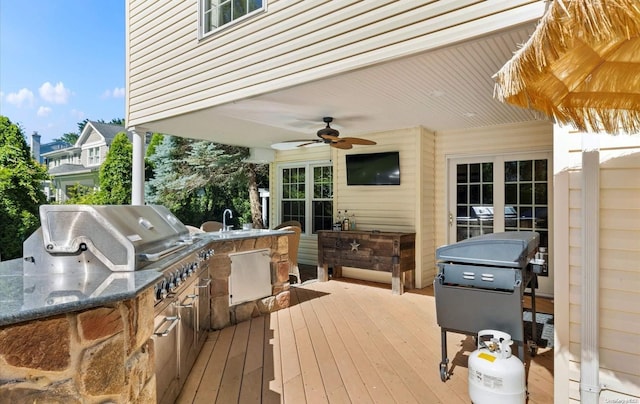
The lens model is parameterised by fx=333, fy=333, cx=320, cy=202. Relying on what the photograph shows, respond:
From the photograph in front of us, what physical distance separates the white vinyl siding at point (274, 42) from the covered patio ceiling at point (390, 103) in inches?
4.9

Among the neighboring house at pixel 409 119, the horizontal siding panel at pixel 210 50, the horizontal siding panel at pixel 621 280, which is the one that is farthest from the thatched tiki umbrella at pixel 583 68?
the horizontal siding panel at pixel 210 50

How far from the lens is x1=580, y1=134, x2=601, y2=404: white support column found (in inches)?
78.4

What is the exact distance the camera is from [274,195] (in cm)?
802

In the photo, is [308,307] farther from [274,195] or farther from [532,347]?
[274,195]

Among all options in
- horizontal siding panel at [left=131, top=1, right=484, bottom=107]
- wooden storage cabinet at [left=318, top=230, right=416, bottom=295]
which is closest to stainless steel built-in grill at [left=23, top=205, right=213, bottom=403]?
horizontal siding panel at [left=131, top=1, right=484, bottom=107]

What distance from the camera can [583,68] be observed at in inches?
61.3

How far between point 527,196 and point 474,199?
73 centimetres

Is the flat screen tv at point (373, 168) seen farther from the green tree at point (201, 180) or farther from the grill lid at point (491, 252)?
the green tree at point (201, 180)

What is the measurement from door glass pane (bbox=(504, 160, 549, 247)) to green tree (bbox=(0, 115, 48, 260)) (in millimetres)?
8969

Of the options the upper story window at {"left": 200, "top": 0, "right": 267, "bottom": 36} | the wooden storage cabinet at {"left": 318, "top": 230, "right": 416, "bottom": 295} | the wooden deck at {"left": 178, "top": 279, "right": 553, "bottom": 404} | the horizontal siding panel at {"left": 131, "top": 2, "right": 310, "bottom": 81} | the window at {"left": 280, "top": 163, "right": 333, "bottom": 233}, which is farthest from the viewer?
the window at {"left": 280, "top": 163, "right": 333, "bottom": 233}

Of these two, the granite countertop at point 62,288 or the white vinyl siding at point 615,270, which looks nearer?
the granite countertop at point 62,288

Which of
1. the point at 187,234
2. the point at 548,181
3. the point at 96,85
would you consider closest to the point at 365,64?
the point at 187,234

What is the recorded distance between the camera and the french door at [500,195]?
486 centimetres

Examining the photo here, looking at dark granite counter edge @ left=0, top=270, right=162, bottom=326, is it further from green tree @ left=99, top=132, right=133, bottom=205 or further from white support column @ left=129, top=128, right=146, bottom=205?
green tree @ left=99, top=132, right=133, bottom=205
